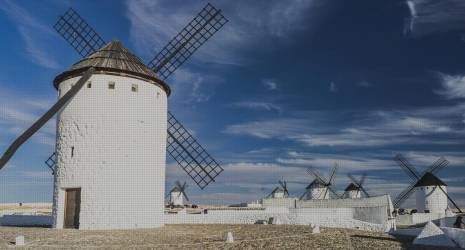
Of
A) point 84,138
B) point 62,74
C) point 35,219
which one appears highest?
point 62,74

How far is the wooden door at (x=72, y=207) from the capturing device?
16.5m

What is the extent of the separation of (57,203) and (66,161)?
6.02 ft

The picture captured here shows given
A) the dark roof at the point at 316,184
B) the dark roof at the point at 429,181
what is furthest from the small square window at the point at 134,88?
the dark roof at the point at 316,184

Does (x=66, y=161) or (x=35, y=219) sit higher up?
(x=66, y=161)

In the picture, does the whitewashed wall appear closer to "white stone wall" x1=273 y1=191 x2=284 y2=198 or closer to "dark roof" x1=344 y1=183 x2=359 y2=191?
"dark roof" x1=344 y1=183 x2=359 y2=191

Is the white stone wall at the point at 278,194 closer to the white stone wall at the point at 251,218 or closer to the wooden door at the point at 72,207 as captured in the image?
the white stone wall at the point at 251,218

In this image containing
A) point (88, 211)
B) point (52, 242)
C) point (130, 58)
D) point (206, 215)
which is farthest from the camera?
point (206, 215)

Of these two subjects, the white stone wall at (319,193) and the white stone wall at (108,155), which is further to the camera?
the white stone wall at (319,193)

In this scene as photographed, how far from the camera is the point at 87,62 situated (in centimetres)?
1709

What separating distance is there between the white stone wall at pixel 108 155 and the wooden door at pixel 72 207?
0.21 metres

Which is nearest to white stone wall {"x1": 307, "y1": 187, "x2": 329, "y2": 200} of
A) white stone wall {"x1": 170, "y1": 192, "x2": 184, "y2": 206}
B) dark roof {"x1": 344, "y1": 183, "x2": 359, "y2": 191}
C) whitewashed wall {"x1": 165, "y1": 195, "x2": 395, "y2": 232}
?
dark roof {"x1": 344, "y1": 183, "x2": 359, "y2": 191}

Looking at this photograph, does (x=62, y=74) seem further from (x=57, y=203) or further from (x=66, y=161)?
(x=57, y=203)

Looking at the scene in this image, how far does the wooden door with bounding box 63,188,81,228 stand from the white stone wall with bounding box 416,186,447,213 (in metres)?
38.8

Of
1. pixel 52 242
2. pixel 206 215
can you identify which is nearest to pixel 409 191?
pixel 206 215
